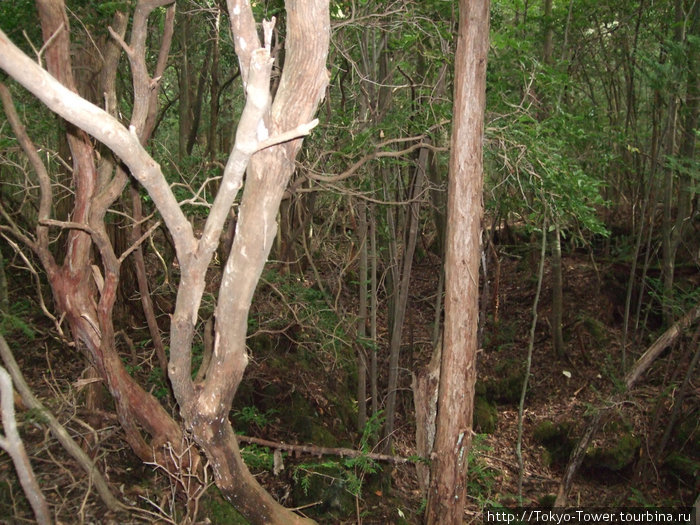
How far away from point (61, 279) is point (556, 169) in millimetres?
4363

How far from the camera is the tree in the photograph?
456 centimetres

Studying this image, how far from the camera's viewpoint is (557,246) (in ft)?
31.3

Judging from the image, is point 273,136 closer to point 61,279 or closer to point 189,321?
point 189,321

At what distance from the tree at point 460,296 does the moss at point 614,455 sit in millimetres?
4444

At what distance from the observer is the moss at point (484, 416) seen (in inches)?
355

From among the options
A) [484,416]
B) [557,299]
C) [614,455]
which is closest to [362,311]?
[484,416]

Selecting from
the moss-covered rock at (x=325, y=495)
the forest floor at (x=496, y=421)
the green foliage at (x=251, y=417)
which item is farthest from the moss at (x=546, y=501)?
the green foliage at (x=251, y=417)

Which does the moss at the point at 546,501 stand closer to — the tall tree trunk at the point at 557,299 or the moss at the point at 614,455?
the moss at the point at 614,455

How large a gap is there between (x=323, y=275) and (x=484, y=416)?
391 centimetres

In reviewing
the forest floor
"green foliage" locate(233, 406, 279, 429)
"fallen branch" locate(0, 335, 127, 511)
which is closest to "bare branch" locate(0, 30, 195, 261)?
"fallen branch" locate(0, 335, 127, 511)

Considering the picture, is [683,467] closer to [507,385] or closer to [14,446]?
[507,385]

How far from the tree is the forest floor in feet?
2.62

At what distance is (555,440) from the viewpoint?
346 inches

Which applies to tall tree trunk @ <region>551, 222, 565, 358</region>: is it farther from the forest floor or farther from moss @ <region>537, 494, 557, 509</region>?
moss @ <region>537, 494, 557, 509</region>
